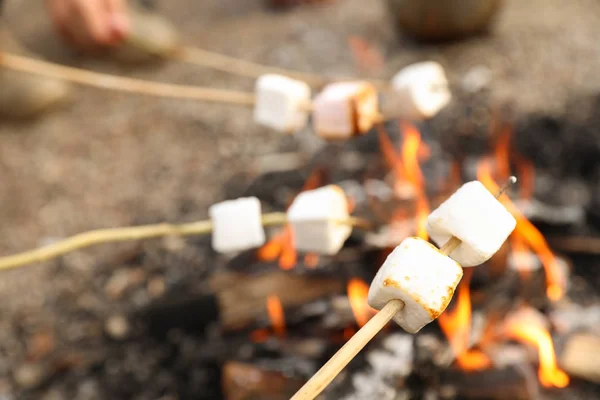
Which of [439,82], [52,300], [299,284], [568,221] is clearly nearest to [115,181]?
[52,300]

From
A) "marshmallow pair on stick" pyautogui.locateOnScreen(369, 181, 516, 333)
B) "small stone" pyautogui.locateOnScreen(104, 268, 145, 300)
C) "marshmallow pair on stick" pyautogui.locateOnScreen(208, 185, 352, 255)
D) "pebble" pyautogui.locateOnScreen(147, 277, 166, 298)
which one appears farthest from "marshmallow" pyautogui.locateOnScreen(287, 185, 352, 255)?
"small stone" pyautogui.locateOnScreen(104, 268, 145, 300)

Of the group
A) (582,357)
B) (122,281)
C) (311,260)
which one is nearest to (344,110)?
(311,260)

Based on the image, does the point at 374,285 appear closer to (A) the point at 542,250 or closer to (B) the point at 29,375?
(A) the point at 542,250

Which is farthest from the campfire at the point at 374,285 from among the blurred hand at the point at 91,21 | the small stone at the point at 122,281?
the blurred hand at the point at 91,21

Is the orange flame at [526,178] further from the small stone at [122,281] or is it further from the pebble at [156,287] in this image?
the small stone at [122,281]

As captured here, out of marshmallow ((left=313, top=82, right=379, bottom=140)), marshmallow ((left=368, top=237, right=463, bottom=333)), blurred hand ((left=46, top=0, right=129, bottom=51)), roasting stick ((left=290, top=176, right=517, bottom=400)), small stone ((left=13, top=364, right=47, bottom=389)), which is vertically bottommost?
small stone ((left=13, top=364, right=47, bottom=389))

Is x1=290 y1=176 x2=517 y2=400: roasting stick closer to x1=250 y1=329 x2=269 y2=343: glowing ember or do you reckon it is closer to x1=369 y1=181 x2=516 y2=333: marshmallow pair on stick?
x1=369 y1=181 x2=516 y2=333: marshmallow pair on stick
